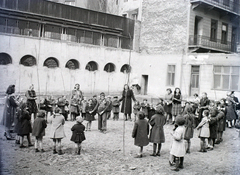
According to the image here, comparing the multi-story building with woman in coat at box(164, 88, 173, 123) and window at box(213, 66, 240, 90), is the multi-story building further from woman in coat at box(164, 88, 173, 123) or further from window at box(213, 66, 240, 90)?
woman in coat at box(164, 88, 173, 123)

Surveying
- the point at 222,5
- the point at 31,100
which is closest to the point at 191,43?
the point at 222,5

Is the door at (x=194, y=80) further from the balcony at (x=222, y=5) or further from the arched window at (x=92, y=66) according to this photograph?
the arched window at (x=92, y=66)

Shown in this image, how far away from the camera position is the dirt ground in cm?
677

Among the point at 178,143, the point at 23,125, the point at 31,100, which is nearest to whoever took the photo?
the point at 178,143

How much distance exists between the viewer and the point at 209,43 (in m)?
25.6

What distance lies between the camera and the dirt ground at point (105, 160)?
677 cm

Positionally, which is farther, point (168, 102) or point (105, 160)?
point (168, 102)

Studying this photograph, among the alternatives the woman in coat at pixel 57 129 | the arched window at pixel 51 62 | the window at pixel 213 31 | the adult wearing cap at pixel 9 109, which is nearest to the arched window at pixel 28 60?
the arched window at pixel 51 62

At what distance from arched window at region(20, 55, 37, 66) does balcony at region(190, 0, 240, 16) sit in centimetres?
1464

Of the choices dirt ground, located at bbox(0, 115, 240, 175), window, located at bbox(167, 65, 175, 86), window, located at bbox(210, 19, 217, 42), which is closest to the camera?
dirt ground, located at bbox(0, 115, 240, 175)

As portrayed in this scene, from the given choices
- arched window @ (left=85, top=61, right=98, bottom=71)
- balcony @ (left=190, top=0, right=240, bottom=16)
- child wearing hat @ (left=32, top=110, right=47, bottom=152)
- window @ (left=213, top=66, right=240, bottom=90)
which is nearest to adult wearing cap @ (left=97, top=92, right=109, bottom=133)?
child wearing hat @ (left=32, top=110, right=47, bottom=152)

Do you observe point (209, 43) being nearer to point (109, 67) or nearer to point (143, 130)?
point (109, 67)

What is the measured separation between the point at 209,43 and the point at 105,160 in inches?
829

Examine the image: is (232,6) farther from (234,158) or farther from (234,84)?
(234,158)
